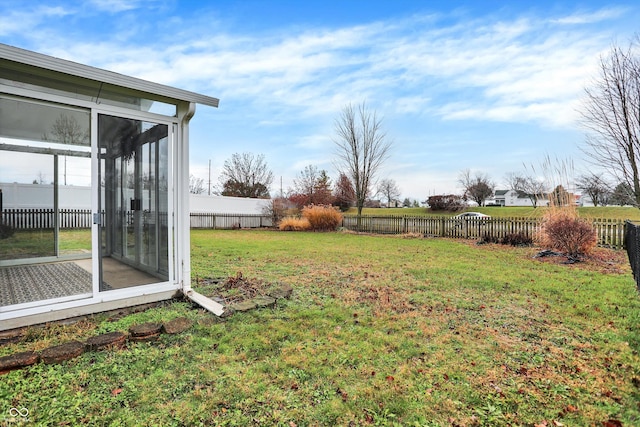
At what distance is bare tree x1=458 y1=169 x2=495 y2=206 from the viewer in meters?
36.9

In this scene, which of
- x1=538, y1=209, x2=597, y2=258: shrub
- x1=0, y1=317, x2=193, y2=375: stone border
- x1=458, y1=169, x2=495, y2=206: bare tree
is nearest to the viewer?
x1=0, y1=317, x2=193, y2=375: stone border

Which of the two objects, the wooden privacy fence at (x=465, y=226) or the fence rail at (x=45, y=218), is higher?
the fence rail at (x=45, y=218)

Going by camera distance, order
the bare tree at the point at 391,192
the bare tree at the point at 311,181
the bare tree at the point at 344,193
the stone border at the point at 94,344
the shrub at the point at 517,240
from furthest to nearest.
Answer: the bare tree at the point at 391,192 < the bare tree at the point at 311,181 < the bare tree at the point at 344,193 < the shrub at the point at 517,240 < the stone border at the point at 94,344

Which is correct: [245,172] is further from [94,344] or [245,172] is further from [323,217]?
[94,344]

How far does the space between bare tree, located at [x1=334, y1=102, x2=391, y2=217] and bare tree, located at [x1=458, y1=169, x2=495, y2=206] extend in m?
21.8

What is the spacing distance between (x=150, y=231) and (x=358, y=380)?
3473 mm

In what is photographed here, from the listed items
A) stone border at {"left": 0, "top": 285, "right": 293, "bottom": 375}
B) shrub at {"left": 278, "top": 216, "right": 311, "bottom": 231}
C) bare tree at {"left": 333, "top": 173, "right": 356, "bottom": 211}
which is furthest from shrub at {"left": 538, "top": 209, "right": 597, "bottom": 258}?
bare tree at {"left": 333, "top": 173, "right": 356, "bottom": 211}

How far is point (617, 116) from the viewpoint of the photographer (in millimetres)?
8141

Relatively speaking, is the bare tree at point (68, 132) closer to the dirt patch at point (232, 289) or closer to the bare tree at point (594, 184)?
the dirt patch at point (232, 289)

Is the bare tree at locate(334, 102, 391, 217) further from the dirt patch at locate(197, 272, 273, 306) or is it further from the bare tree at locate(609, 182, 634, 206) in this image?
the dirt patch at locate(197, 272, 273, 306)

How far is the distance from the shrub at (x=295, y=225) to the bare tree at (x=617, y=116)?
10996 millimetres

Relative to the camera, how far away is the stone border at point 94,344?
2.26 m

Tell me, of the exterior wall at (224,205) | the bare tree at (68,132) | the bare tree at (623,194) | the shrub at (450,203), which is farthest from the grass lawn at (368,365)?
the shrub at (450,203)

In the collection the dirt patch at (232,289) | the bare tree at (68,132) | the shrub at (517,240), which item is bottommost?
the dirt patch at (232,289)
